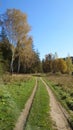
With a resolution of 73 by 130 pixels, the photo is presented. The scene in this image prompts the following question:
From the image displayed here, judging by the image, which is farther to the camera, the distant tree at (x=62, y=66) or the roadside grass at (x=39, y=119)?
the distant tree at (x=62, y=66)

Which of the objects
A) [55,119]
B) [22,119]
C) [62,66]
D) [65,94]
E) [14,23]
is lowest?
[55,119]

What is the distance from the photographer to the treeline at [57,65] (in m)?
102

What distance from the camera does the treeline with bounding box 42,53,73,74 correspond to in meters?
102

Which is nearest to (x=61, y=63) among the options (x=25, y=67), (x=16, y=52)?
(x=25, y=67)

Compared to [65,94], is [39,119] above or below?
below

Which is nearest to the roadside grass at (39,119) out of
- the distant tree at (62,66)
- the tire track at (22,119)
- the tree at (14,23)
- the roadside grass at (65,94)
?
the tire track at (22,119)

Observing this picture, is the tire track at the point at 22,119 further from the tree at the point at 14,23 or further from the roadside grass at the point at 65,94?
the tree at the point at 14,23

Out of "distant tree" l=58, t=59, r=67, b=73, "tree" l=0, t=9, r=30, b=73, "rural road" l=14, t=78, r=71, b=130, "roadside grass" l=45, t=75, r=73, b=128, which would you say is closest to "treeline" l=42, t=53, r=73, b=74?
"distant tree" l=58, t=59, r=67, b=73

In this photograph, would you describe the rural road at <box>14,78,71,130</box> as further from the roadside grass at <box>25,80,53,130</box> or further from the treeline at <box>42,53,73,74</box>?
the treeline at <box>42,53,73,74</box>

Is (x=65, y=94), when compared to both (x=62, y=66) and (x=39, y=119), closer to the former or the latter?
(x=39, y=119)

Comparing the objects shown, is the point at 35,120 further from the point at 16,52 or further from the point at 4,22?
the point at 16,52

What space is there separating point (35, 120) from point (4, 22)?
39.1 m

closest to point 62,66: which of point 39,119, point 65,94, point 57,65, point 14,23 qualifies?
point 57,65

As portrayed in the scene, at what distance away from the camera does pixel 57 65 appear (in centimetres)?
10375
